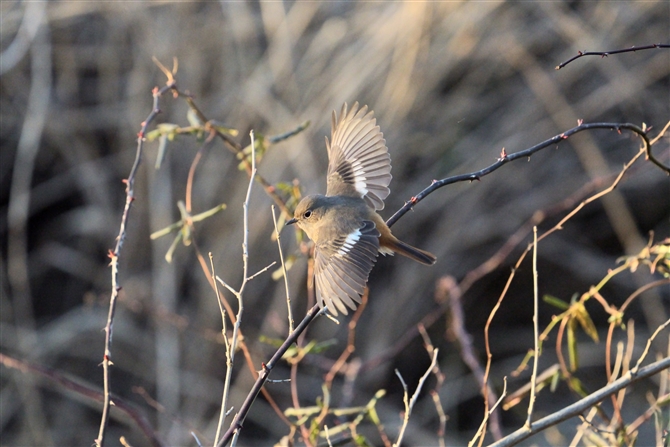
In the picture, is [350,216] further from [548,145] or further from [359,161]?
[548,145]

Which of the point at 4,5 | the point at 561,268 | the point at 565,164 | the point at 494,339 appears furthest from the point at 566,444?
the point at 4,5

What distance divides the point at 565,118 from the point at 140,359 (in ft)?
7.74

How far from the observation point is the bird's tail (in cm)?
168

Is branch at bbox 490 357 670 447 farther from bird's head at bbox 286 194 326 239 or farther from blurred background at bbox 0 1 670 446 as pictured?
blurred background at bbox 0 1 670 446

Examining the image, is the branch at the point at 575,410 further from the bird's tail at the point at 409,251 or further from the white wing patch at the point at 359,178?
the white wing patch at the point at 359,178

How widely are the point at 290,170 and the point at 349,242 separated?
5.85 feet

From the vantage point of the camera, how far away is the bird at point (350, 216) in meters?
1.40

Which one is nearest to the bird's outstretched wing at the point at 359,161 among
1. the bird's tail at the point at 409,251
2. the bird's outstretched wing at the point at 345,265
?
the bird's tail at the point at 409,251

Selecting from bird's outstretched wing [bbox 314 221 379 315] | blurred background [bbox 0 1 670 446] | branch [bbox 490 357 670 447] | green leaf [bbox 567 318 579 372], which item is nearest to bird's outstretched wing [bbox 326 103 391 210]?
bird's outstretched wing [bbox 314 221 379 315]

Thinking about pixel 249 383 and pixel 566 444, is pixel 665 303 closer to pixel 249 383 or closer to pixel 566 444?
pixel 566 444

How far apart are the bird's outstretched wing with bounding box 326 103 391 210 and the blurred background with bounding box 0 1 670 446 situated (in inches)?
46.2

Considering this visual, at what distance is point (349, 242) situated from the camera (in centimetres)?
156

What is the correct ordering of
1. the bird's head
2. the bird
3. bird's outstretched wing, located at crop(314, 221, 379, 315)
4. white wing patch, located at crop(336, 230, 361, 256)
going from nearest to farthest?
bird's outstretched wing, located at crop(314, 221, 379, 315) < the bird < white wing patch, located at crop(336, 230, 361, 256) < the bird's head

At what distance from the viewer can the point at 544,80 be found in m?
3.28
